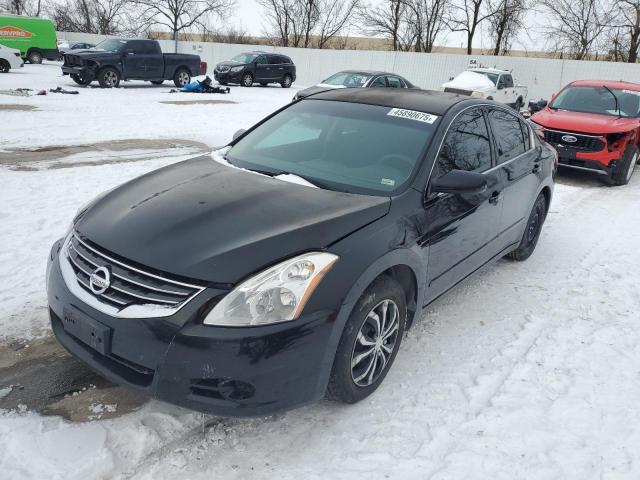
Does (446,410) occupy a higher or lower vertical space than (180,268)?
lower

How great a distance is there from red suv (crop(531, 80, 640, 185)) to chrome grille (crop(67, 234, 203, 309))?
7471mm

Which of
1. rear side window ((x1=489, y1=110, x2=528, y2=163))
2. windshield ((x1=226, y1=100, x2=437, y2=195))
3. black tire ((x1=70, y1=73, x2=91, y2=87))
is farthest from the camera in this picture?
black tire ((x1=70, y1=73, x2=91, y2=87))

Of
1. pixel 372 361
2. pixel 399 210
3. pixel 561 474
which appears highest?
pixel 399 210

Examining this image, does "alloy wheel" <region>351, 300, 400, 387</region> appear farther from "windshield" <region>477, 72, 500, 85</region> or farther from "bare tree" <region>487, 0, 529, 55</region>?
"bare tree" <region>487, 0, 529, 55</region>

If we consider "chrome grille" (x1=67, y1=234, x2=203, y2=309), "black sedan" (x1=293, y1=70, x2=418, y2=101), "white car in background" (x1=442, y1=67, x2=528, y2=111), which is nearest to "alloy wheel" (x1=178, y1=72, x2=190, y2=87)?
"black sedan" (x1=293, y1=70, x2=418, y2=101)

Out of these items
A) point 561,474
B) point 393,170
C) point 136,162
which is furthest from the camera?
point 136,162

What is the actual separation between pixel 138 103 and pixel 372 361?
1492cm

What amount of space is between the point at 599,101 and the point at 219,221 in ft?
31.3

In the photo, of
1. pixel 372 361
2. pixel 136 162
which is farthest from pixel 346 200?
pixel 136 162

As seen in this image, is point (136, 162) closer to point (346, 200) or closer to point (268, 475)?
point (346, 200)

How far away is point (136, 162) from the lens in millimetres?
8422

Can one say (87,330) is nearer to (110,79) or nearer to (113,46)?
(110,79)

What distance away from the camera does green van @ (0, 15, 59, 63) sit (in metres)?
27.4

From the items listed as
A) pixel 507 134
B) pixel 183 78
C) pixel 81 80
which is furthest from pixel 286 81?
pixel 507 134
